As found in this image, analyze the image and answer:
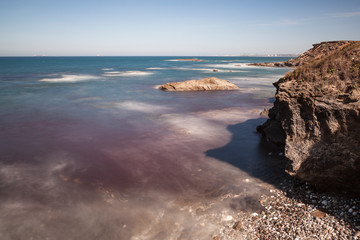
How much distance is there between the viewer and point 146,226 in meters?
7.32

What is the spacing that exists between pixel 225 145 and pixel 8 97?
27.8 m

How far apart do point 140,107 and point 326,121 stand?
18.5 m

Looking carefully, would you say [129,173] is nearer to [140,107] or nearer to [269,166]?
[269,166]

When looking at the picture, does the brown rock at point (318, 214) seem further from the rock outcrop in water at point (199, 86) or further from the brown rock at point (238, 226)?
the rock outcrop in water at point (199, 86)

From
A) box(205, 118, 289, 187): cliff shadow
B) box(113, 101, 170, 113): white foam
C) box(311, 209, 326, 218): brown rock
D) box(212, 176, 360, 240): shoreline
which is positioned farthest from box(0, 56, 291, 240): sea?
box(113, 101, 170, 113): white foam

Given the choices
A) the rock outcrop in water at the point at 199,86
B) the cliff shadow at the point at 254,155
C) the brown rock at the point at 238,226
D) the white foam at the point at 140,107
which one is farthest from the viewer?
the rock outcrop in water at the point at 199,86

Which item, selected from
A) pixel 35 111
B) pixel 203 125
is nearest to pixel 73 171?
pixel 203 125

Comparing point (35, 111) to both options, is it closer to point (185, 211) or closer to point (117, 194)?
point (117, 194)

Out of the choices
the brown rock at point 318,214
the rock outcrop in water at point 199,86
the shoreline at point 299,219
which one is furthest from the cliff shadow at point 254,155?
the rock outcrop in water at point 199,86

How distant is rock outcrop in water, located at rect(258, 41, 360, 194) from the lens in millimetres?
7660

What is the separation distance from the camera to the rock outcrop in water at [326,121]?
25.1ft

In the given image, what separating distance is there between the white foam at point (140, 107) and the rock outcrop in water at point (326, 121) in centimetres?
1481

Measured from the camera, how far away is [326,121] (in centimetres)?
814

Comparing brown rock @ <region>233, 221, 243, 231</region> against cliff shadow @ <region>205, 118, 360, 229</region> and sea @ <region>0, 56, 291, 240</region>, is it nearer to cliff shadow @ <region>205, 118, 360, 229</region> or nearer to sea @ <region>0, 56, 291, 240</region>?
sea @ <region>0, 56, 291, 240</region>
